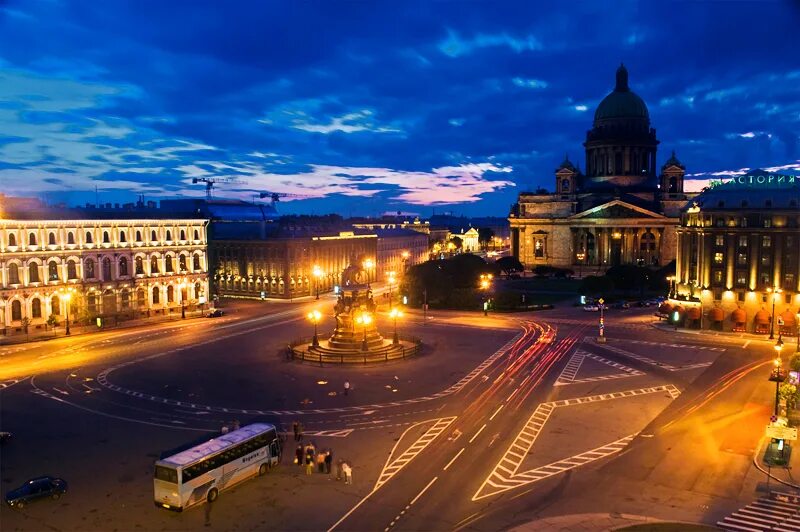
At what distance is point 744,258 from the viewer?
270 ft

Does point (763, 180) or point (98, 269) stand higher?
point (763, 180)

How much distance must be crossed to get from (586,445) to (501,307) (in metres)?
63.3

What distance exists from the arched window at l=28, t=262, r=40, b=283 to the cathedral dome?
14329cm

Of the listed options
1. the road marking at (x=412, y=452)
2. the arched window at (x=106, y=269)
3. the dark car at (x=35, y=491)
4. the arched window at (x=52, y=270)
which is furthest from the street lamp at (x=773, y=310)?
the arched window at (x=52, y=270)

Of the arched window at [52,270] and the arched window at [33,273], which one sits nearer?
the arched window at [33,273]

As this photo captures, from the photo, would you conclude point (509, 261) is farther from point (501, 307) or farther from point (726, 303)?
point (726, 303)

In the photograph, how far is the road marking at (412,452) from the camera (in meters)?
34.8

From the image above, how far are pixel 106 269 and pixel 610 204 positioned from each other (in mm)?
113288

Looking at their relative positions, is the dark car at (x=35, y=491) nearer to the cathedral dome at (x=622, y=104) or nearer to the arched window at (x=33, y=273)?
the arched window at (x=33, y=273)

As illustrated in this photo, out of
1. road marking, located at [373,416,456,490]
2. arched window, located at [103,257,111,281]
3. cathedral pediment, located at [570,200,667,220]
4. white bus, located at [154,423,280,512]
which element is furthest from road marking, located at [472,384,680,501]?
cathedral pediment, located at [570,200,667,220]

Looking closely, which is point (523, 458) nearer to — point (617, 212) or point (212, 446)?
point (212, 446)

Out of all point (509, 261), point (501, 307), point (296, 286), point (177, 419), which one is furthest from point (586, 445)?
point (509, 261)

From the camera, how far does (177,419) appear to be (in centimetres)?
4506

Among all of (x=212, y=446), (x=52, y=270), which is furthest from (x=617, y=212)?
(x=212, y=446)
